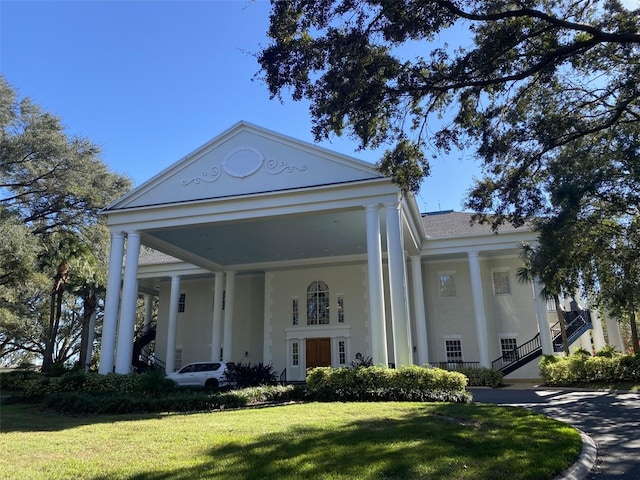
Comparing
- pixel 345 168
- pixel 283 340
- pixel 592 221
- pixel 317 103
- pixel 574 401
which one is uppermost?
pixel 345 168

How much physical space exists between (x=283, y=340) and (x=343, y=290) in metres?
4.64

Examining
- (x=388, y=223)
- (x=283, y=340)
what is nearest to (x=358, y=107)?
(x=388, y=223)

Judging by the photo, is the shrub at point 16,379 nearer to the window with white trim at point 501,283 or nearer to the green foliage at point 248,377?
the green foliage at point 248,377

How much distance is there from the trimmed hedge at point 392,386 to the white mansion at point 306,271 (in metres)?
1.48

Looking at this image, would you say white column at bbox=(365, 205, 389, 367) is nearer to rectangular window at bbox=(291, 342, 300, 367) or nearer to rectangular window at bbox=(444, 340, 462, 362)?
rectangular window at bbox=(444, 340, 462, 362)

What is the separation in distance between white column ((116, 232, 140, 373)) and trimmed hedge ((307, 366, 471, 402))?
8447 millimetres

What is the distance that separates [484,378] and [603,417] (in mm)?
10844

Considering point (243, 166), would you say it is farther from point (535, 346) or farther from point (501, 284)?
point (535, 346)

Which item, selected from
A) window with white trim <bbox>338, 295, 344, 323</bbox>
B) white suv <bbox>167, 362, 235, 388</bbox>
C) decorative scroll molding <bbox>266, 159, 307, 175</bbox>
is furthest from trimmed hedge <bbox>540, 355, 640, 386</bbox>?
white suv <bbox>167, 362, 235, 388</bbox>

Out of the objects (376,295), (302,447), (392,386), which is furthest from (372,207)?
(302,447)

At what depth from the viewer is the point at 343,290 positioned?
87.9 ft

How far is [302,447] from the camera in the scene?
7.03m

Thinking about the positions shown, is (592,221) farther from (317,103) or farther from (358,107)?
(317,103)

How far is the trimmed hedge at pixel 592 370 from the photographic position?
18.5m
